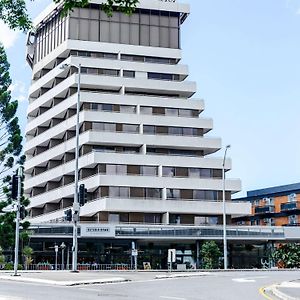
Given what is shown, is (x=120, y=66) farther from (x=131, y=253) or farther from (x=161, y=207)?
(x=131, y=253)

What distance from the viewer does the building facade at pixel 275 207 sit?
102 metres

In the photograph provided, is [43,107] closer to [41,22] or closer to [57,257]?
[41,22]

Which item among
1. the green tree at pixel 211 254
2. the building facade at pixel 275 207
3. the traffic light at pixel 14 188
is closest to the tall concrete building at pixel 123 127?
the green tree at pixel 211 254

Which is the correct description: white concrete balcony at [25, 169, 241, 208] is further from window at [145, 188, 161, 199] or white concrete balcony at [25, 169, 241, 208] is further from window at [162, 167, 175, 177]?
window at [162, 167, 175, 177]

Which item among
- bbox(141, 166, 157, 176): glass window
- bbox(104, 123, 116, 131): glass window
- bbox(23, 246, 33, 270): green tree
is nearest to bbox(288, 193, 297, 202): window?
bbox(141, 166, 157, 176): glass window

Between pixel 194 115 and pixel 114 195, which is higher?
pixel 194 115

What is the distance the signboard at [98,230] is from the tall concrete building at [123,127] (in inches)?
213

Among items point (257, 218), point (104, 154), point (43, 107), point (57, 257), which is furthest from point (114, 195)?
point (257, 218)

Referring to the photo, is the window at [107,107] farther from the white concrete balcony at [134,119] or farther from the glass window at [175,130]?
the glass window at [175,130]

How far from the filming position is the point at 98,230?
209 feet

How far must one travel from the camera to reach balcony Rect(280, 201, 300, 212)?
101 m

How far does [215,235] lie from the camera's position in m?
67.4

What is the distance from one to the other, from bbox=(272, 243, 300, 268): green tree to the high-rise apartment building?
28.9ft

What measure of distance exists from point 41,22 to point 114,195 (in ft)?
109
